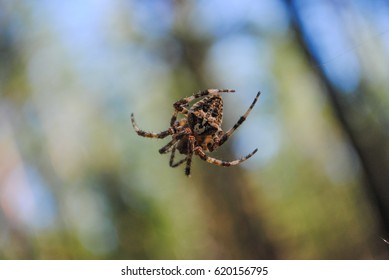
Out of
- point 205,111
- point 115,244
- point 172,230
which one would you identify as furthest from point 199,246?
point 205,111

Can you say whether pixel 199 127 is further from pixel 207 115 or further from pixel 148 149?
pixel 148 149

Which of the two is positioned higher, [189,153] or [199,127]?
[199,127]

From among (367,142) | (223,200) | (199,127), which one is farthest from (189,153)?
(223,200)

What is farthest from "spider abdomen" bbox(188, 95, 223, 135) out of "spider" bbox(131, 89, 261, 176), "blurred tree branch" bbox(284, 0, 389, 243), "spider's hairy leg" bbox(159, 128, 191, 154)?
"blurred tree branch" bbox(284, 0, 389, 243)

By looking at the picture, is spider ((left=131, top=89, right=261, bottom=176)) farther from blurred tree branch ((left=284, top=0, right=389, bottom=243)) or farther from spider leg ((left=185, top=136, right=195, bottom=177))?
blurred tree branch ((left=284, top=0, right=389, bottom=243))

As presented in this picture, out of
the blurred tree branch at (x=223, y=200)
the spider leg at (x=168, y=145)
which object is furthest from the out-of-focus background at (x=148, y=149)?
the spider leg at (x=168, y=145)

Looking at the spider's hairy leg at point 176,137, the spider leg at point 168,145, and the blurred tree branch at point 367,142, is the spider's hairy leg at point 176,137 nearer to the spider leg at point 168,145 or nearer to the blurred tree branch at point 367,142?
the spider leg at point 168,145
